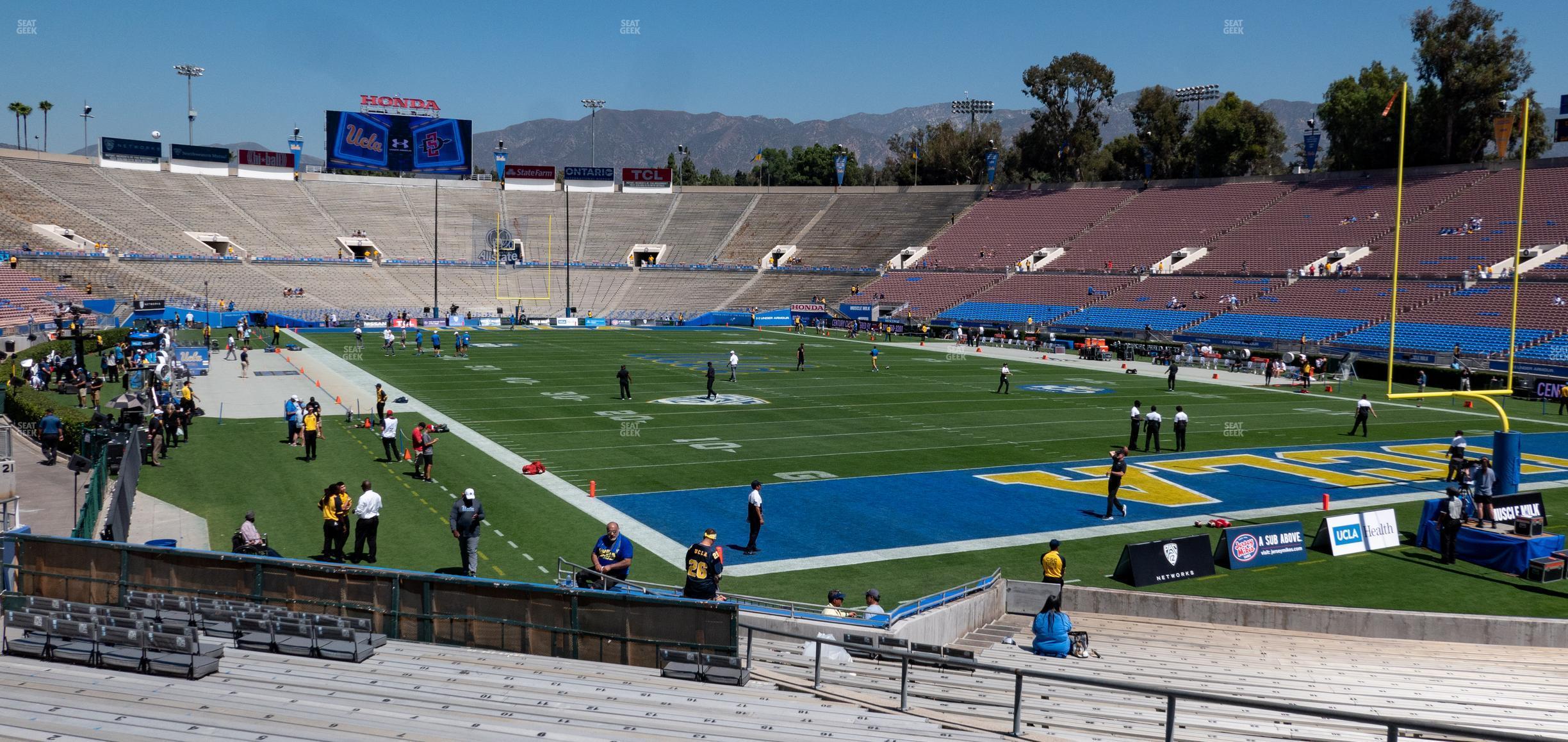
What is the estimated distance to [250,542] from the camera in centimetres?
1375

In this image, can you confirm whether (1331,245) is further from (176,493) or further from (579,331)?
(176,493)

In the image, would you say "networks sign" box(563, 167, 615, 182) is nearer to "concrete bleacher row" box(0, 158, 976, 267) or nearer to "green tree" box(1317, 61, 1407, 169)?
"concrete bleacher row" box(0, 158, 976, 267)

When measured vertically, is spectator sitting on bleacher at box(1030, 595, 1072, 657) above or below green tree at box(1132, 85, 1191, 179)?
below

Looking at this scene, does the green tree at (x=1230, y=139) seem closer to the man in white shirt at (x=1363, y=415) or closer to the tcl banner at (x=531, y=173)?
the tcl banner at (x=531, y=173)

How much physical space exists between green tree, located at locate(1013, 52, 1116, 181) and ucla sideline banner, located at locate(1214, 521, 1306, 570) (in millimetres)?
84884

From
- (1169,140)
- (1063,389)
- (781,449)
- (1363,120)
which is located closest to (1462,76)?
(1363,120)

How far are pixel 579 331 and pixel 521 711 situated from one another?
197ft

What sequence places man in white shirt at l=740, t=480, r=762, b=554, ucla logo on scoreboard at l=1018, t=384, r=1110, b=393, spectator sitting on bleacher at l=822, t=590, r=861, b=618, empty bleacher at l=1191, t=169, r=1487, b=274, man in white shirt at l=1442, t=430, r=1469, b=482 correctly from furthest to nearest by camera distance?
empty bleacher at l=1191, t=169, r=1487, b=274 < ucla logo on scoreboard at l=1018, t=384, r=1110, b=393 < man in white shirt at l=1442, t=430, r=1469, b=482 < man in white shirt at l=740, t=480, r=762, b=554 < spectator sitting on bleacher at l=822, t=590, r=861, b=618

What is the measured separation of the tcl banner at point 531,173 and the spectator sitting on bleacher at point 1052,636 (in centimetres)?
9379

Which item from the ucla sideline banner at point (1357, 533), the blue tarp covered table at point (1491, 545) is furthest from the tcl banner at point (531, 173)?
the blue tarp covered table at point (1491, 545)

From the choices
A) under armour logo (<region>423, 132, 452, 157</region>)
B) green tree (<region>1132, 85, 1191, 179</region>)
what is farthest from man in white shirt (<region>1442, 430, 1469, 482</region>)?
under armour logo (<region>423, 132, 452, 157</region>)

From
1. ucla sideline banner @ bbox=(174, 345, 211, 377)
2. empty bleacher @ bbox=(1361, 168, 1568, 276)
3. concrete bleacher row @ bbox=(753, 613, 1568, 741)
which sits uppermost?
empty bleacher @ bbox=(1361, 168, 1568, 276)

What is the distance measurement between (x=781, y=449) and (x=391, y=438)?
8710 millimetres

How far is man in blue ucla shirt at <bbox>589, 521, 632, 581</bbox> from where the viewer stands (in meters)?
12.3
